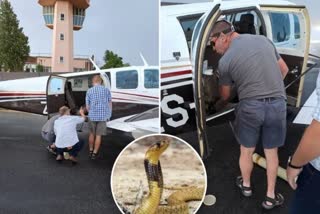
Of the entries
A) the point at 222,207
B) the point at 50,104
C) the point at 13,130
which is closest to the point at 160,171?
the point at 222,207

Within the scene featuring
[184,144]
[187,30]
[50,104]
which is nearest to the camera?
[187,30]

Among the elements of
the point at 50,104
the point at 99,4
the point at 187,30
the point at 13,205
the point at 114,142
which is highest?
the point at 99,4

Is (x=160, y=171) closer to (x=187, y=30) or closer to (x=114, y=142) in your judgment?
(x=114, y=142)

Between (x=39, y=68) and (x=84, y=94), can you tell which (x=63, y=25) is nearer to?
(x=39, y=68)

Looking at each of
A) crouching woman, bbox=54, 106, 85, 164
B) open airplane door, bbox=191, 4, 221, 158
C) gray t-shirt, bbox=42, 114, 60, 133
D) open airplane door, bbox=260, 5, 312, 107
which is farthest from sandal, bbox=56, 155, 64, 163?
open airplane door, bbox=260, 5, 312, 107

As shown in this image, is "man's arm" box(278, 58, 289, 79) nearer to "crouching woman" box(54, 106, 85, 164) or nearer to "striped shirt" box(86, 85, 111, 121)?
"striped shirt" box(86, 85, 111, 121)

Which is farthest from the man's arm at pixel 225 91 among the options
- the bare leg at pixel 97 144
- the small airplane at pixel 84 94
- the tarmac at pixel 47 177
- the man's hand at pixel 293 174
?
the man's hand at pixel 293 174

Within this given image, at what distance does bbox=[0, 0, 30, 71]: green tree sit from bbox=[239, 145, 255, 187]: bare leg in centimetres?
123

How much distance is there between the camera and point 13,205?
2150 millimetres

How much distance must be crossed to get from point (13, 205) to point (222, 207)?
1.12 metres

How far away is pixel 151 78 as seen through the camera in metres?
2.02

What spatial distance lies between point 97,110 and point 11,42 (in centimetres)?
58

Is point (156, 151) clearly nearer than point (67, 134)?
Yes

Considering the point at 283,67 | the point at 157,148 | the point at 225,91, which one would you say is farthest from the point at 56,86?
the point at 283,67
